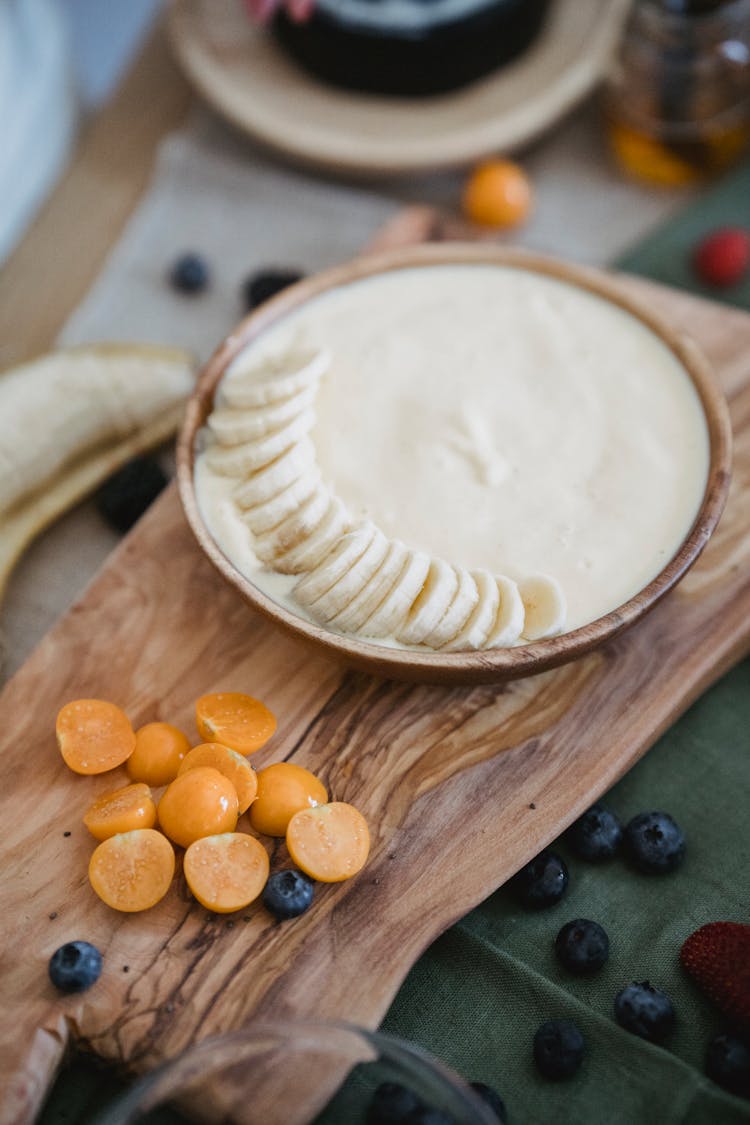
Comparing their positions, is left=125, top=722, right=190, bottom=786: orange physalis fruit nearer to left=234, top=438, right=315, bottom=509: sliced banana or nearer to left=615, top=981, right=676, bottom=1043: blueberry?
left=234, top=438, right=315, bottom=509: sliced banana

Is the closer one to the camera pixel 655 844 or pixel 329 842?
pixel 329 842

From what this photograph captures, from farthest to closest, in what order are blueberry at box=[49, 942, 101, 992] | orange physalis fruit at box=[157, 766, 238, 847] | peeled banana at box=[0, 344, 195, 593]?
peeled banana at box=[0, 344, 195, 593], orange physalis fruit at box=[157, 766, 238, 847], blueberry at box=[49, 942, 101, 992]

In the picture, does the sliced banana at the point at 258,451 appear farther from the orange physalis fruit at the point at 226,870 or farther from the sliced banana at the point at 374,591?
the orange physalis fruit at the point at 226,870

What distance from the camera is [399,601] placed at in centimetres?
148

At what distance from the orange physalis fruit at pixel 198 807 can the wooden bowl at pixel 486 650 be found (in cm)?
23

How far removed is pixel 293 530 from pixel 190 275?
970 millimetres

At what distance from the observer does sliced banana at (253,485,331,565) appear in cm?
157

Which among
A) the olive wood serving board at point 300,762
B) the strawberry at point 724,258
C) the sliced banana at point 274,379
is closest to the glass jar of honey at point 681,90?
the strawberry at point 724,258

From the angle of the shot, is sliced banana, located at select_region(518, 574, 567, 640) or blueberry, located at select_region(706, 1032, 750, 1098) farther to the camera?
sliced banana, located at select_region(518, 574, 567, 640)

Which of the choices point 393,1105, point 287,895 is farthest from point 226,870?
point 393,1105

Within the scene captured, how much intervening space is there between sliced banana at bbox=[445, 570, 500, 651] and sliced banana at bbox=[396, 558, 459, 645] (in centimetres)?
4

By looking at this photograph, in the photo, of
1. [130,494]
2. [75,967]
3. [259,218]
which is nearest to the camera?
[75,967]

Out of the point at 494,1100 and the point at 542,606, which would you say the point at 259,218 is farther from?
the point at 494,1100

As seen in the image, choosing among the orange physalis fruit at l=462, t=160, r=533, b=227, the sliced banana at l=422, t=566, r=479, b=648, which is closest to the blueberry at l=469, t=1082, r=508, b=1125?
the sliced banana at l=422, t=566, r=479, b=648
